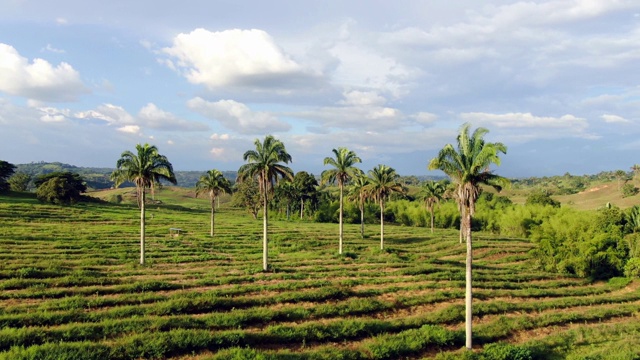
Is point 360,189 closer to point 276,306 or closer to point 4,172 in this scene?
point 276,306

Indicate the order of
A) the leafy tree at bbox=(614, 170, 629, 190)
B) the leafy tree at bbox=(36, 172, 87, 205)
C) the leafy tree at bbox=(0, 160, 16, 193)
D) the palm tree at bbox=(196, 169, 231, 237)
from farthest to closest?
1. the leafy tree at bbox=(614, 170, 629, 190)
2. the leafy tree at bbox=(0, 160, 16, 193)
3. the leafy tree at bbox=(36, 172, 87, 205)
4. the palm tree at bbox=(196, 169, 231, 237)

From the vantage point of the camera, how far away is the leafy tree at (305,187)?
111 metres

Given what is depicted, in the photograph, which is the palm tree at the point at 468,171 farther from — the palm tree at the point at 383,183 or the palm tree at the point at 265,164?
the palm tree at the point at 383,183

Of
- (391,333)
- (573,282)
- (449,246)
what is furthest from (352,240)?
(391,333)

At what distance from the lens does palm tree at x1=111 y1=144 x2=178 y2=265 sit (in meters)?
38.2

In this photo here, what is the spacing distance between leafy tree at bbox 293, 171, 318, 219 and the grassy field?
5883cm

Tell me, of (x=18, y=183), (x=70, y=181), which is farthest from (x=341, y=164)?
(x=18, y=183)

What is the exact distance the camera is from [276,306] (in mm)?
27453

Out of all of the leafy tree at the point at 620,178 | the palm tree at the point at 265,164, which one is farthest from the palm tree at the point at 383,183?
the leafy tree at the point at 620,178

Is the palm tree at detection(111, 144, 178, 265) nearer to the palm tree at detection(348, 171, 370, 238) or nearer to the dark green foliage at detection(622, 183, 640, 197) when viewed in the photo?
the palm tree at detection(348, 171, 370, 238)

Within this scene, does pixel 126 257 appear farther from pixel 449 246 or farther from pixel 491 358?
pixel 449 246

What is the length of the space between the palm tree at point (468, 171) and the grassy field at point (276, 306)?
613cm

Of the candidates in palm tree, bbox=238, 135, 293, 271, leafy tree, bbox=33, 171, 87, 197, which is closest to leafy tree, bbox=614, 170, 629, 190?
palm tree, bbox=238, 135, 293, 271

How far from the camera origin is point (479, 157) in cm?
2092
